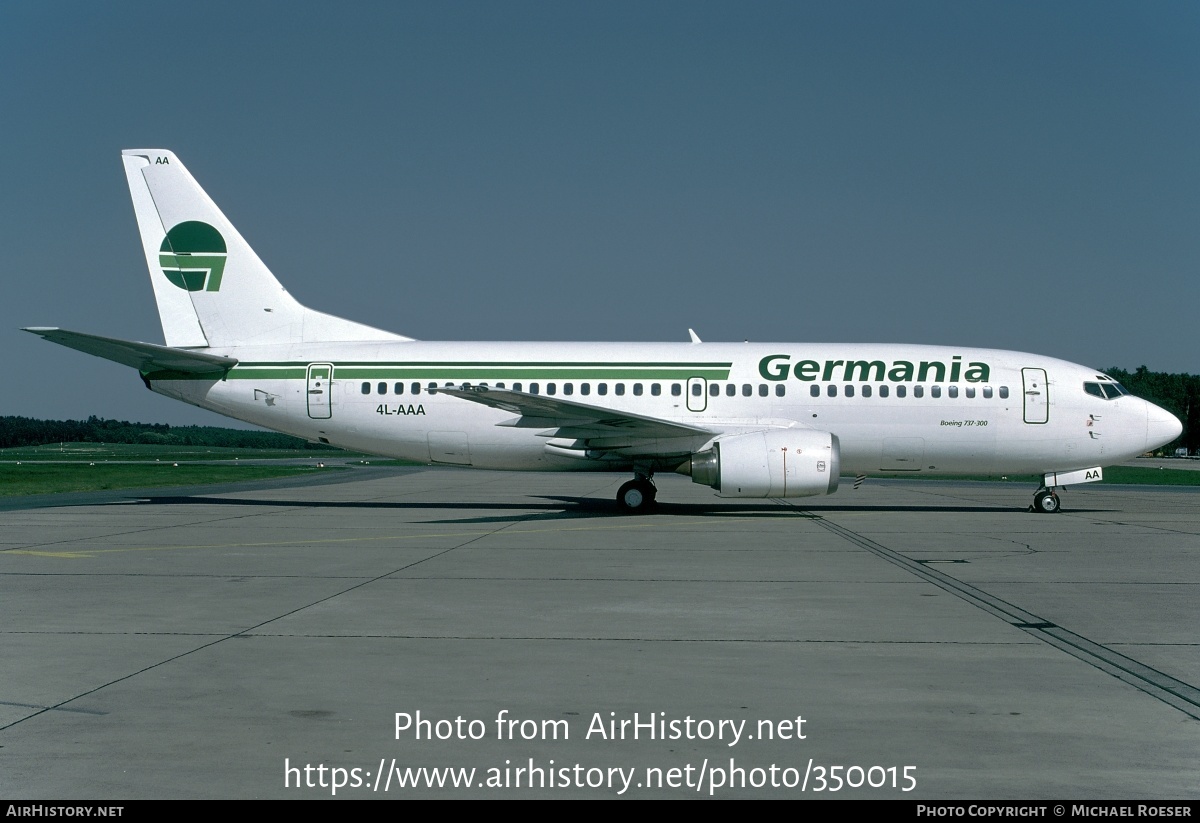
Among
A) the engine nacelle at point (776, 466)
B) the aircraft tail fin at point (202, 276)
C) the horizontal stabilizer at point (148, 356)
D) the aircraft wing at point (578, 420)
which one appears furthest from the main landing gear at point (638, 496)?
the horizontal stabilizer at point (148, 356)

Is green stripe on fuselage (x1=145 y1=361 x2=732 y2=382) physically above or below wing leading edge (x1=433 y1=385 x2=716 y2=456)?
above

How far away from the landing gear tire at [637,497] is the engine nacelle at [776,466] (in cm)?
238

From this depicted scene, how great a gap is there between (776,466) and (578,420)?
394 centimetres

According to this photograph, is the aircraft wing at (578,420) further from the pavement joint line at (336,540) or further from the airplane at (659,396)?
the pavement joint line at (336,540)

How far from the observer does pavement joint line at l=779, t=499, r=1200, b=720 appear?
6055mm

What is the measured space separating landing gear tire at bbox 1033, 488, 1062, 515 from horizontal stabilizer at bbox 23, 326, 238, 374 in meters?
18.0

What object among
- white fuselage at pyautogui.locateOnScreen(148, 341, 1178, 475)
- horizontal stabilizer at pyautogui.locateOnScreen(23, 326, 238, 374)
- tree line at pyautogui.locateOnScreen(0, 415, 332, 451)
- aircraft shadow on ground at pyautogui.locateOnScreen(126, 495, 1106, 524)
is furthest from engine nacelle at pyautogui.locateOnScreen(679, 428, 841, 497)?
tree line at pyautogui.locateOnScreen(0, 415, 332, 451)

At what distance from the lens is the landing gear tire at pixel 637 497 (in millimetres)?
20859

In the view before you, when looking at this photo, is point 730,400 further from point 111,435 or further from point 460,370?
→ point 111,435

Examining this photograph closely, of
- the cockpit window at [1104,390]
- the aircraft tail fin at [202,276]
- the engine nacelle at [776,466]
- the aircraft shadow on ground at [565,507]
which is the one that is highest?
the aircraft tail fin at [202,276]

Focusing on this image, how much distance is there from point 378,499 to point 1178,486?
28479mm

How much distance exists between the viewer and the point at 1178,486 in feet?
117

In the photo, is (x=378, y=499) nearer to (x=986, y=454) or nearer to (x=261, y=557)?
(x=261, y=557)

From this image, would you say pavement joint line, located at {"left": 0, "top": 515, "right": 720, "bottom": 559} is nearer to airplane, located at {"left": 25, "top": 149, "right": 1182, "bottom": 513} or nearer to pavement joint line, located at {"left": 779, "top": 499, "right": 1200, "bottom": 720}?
airplane, located at {"left": 25, "top": 149, "right": 1182, "bottom": 513}
